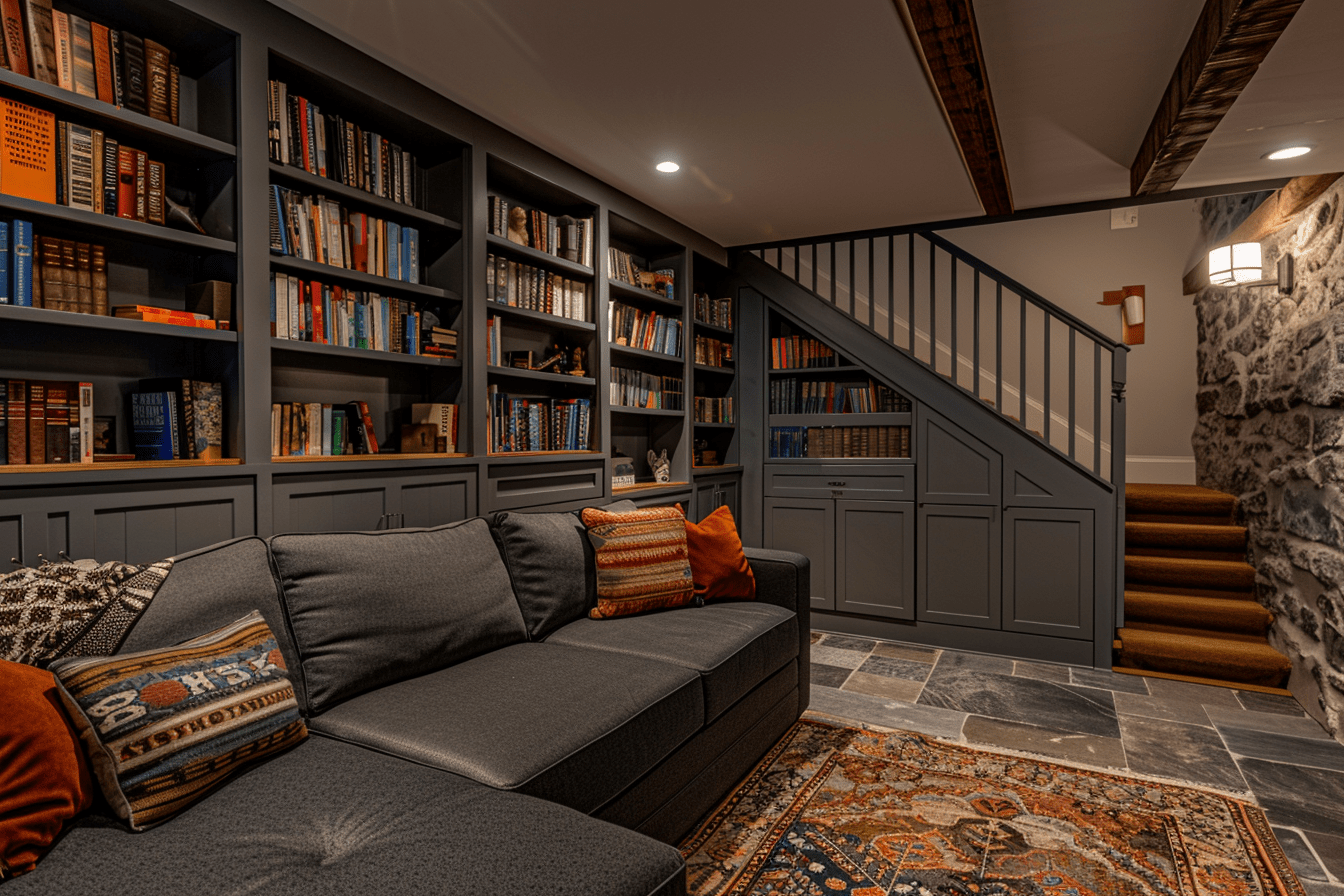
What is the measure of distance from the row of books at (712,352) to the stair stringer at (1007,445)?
47 centimetres

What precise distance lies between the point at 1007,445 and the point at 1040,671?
3.91ft

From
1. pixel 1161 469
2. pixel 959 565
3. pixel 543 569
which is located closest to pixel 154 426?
pixel 543 569

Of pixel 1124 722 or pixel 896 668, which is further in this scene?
pixel 896 668

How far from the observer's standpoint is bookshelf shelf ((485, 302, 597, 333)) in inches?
117

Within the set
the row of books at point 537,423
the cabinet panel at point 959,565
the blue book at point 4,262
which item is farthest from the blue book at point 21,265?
the cabinet panel at point 959,565

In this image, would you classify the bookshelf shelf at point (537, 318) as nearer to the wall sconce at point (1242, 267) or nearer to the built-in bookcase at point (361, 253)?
the built-in bookcase at point (361, 253)

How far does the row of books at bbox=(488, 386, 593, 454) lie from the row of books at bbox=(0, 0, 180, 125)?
4.71ft

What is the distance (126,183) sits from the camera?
1864 mm

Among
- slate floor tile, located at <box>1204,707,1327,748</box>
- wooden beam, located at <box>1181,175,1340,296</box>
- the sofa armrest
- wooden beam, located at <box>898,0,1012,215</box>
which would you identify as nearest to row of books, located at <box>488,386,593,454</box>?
the sofa armrest

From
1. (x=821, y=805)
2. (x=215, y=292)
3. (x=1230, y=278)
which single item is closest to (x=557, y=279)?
(x=215, y=292)

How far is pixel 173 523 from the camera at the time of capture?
190 cm

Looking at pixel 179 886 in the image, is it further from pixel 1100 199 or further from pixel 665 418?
pixel 1100 199

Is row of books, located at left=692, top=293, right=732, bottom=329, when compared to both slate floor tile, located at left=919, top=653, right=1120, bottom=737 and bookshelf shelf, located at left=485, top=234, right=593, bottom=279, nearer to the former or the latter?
bookshelf shelf, located at left=485, top=234, right=593, bottom=279

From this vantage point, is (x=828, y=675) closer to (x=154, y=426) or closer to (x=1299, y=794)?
(x=1299, y=794)
